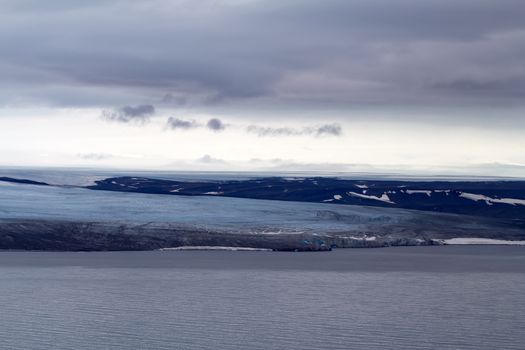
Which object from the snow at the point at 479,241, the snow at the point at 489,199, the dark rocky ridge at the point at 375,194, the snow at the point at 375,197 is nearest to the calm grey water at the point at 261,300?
the snow at the point at 479,241

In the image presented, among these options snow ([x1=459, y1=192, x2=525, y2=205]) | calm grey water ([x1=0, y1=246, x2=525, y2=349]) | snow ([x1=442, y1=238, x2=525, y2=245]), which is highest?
snow ([x1=459, y1=192, x2=525, y2=205])

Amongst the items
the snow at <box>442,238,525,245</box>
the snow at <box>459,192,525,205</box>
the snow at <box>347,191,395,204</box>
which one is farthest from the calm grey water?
the snow at <box>347,191,395,204</box>

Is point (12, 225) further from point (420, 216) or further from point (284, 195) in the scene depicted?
point (284, 195)

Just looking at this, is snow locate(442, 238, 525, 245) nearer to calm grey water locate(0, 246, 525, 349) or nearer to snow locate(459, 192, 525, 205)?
calm grey water locate(0, 246, 525, 349)

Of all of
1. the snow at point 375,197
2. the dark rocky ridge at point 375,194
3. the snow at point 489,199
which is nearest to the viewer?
the dark rocky ridge at point 375,194

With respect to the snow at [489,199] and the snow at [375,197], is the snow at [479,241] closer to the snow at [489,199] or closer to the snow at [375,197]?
the snow at [489,199]

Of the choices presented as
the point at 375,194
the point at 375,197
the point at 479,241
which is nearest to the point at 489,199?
the point at 375,197

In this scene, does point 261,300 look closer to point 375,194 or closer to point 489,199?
point 489,199

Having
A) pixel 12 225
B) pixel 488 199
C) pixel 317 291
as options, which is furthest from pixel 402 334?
pixel 488 199
